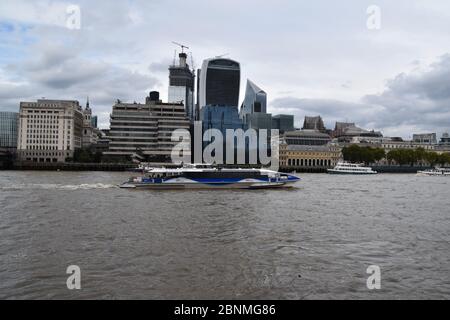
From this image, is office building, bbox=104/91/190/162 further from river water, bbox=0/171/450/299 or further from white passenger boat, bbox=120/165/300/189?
river water, bbox=0/171/450/299

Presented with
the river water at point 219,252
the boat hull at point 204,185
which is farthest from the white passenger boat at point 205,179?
the river water at point 219,252

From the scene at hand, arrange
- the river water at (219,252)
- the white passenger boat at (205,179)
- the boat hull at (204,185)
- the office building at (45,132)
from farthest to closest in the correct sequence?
1. the office building at (45,132)
2. the white passenger boat at (205,179)
3. the boat hull at (204,185)
4. the river water at (219,252)

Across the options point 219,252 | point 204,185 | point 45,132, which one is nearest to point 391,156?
point 204,185

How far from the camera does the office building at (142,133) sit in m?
151

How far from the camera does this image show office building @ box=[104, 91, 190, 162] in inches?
5935

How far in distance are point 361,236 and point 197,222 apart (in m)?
10.3

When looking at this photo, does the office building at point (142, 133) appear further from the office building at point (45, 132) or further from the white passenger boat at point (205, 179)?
the white passenger boat at point (205, 179)

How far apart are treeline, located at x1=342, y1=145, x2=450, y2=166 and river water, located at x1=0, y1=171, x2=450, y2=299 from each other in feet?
450

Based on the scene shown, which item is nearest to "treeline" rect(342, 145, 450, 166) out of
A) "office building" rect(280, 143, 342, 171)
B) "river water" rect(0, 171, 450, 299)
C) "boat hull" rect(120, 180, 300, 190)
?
"office building" rect(280, 143, 342, 171)

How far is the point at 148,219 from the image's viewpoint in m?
29.6

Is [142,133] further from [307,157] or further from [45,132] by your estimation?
[307,157]

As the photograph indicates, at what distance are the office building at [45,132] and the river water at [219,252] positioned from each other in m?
135
